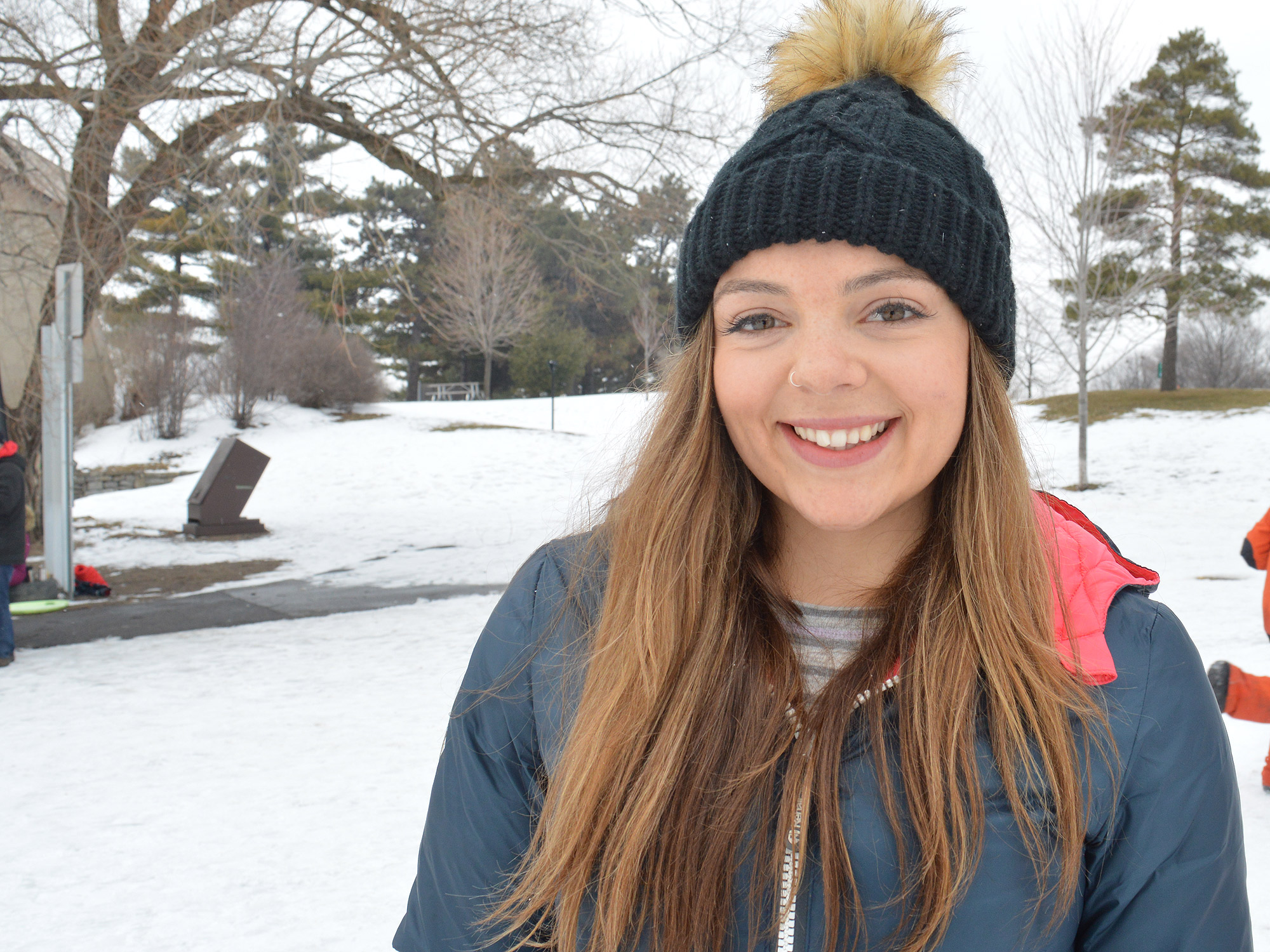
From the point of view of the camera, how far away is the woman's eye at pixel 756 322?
137cm

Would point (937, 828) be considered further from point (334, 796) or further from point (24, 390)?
point (24, 390)

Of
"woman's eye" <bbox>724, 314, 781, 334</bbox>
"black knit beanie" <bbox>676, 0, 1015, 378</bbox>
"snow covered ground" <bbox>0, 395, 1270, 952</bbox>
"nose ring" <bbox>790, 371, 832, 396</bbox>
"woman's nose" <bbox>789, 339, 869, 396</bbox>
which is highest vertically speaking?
"black knit beanie" <bbox>676, 0, 1015, 378</bbox>

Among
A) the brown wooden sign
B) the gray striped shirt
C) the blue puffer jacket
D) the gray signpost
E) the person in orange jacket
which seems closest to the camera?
the blue puffer jacket

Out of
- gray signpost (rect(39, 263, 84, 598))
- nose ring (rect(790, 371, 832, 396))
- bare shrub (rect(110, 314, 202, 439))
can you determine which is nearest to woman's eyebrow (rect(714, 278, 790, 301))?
nose ring (rect(790, 371, 832, 396))

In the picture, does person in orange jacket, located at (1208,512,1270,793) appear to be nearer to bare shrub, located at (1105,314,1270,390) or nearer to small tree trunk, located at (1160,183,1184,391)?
small tree trunk, located at (1160,183,1184,391)

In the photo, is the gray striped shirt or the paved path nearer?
the gray striped shirt

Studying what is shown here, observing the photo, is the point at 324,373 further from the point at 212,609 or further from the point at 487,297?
the point at 212,609

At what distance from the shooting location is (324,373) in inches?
955

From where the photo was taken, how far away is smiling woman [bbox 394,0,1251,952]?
46.4 inches

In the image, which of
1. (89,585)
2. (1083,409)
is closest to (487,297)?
(1083,409)

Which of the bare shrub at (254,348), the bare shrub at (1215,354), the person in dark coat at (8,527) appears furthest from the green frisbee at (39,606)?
the bare shrub at (1215,354)

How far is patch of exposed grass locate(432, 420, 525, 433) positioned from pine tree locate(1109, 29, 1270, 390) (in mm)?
15164

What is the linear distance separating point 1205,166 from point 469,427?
59.6 feet

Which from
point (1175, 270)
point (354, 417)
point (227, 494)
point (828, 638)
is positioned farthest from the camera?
point (354, 417)
